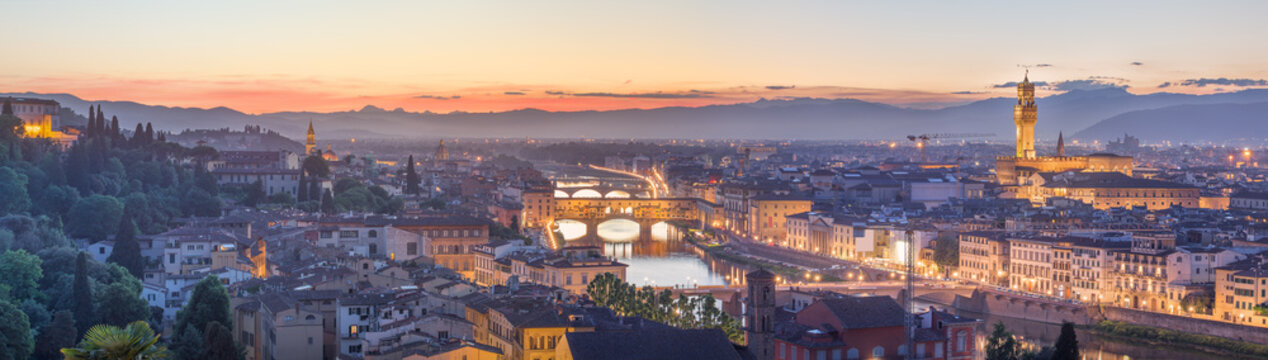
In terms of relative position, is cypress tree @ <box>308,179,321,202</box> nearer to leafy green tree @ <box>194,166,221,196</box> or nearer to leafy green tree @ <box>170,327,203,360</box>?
leafy green tree @ <box>194,166,221,196</box>

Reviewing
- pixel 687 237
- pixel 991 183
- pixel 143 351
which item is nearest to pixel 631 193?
pixel 991 183

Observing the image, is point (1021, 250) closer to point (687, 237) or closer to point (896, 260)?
point (896, 260)

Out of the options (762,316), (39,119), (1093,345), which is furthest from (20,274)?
(39,119)

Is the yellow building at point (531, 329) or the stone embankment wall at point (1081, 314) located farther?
the stone embankment wall at point (1081, 314)

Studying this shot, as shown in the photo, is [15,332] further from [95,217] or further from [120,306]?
[95,217]

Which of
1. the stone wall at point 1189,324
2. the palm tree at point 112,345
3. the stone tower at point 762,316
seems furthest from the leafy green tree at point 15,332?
the stone wall at point 1189,324

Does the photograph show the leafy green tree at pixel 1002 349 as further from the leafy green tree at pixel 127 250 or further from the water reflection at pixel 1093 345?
the leafy green tree at pixel 127 250
